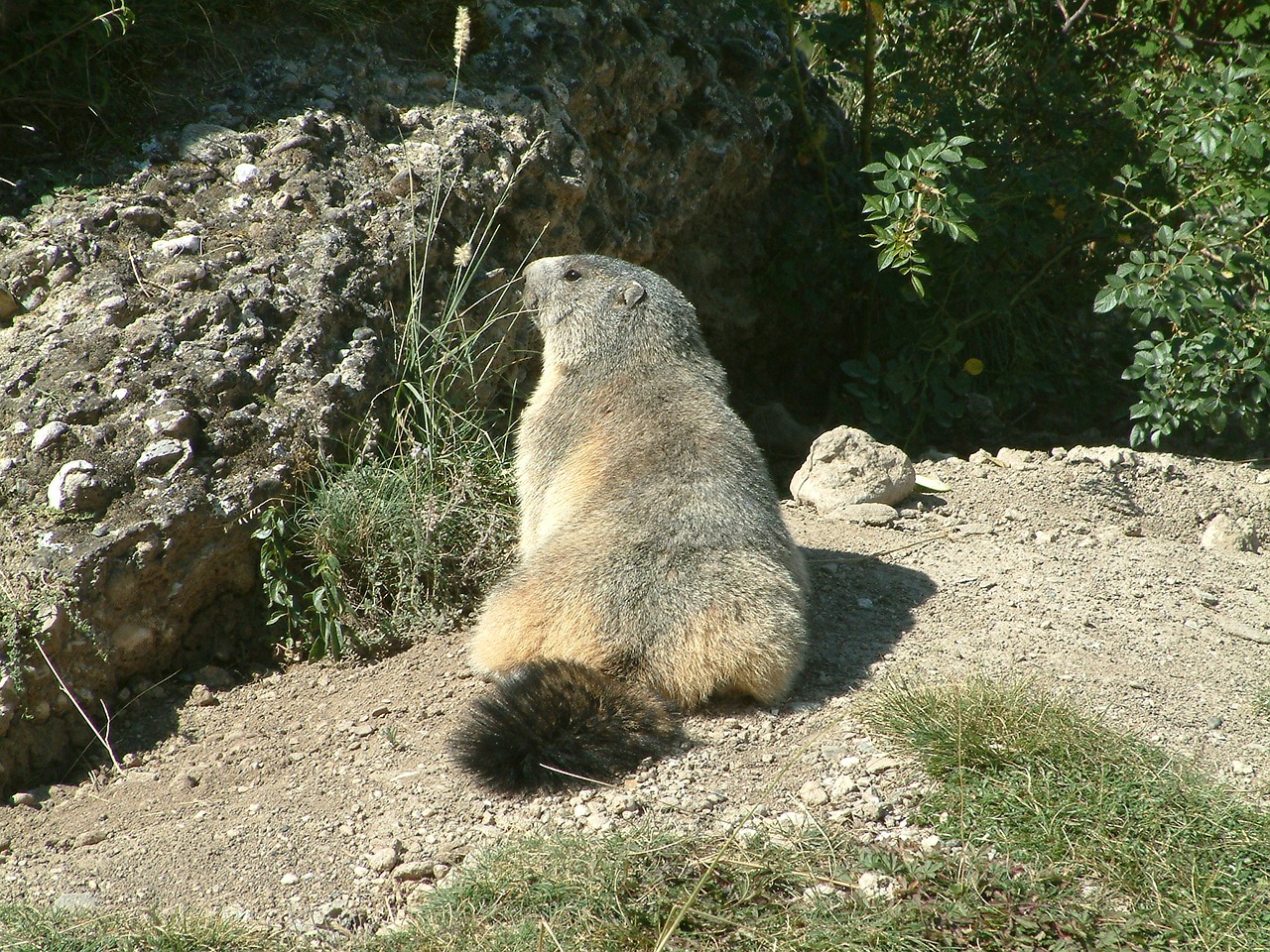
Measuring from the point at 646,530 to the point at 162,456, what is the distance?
1953mm

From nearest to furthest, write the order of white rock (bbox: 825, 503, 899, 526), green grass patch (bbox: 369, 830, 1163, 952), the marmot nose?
green grass patch (bbox: 369, 830, 1163, 952) < the marmot nose < white rock (bbox: 825, 503, 899, 526)

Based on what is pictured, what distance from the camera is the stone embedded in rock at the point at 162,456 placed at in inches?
162

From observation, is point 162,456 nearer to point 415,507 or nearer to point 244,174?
point 415,507

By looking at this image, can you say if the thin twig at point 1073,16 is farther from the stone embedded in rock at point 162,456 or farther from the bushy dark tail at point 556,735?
the stone embedded in rock at point 162,456

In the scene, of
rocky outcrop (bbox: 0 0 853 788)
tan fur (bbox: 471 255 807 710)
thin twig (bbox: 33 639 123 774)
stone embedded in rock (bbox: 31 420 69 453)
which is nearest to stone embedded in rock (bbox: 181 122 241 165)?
rocky outcrop (bbox: 0 0 853 788)

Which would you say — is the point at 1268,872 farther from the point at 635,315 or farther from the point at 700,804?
the point at 635,315

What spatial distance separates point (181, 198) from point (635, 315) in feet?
6.96

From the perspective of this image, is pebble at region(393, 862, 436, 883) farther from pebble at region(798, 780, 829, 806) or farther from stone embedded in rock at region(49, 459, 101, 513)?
stone embedded in rock at region(49, 459, 101, 513)

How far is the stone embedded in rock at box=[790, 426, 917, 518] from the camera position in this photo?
5.48 metres

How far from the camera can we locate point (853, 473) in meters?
5.51

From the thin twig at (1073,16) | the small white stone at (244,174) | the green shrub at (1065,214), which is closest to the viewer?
the small white stone at (244,174)

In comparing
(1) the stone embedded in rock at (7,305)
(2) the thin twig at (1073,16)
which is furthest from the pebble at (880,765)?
(2) the thin twig at (1073,16)

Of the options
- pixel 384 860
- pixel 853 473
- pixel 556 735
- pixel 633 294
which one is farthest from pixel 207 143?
pixel 853 473

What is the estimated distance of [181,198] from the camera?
476 cm
